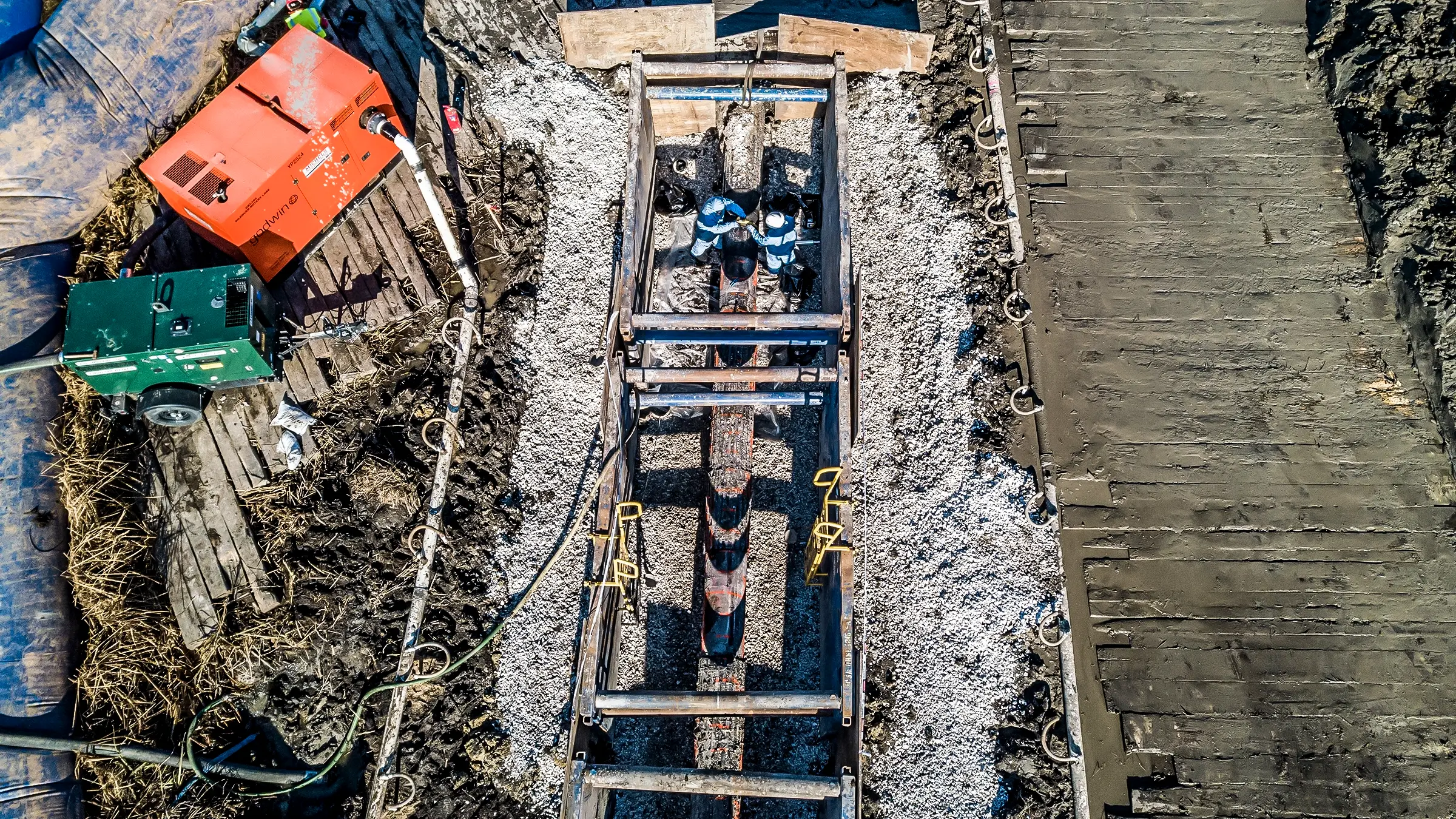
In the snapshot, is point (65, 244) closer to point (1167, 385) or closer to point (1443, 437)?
point (1167, 385)

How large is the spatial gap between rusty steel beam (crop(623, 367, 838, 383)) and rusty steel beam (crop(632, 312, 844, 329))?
0.44 metres

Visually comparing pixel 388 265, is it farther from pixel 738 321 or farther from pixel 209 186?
pixel 738 321

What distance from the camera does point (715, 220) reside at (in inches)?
363

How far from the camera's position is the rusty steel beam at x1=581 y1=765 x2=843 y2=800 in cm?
672

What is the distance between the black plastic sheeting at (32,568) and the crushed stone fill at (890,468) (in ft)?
13.4

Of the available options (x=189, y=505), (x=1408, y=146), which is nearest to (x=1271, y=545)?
(x=1408, y=146)

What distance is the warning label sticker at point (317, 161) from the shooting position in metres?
9.17

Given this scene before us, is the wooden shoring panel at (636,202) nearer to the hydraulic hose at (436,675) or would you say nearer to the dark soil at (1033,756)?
the hydraulic hose at (436,675)

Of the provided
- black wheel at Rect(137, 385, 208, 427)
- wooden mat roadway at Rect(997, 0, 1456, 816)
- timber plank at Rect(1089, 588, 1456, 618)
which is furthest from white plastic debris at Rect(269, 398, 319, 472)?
timber plank at Rect(1089, 588, 1456, 618)

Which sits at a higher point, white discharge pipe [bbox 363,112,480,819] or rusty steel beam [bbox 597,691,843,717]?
white discharge pipe [bbox 363,112,480,819]

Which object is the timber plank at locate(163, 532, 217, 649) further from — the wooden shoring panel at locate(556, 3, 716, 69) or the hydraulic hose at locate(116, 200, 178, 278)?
the wooden shoring panel at locate(556, 3, 716, 69)

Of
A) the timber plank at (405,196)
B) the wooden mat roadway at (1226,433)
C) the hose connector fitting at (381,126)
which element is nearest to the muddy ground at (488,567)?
the timber plank at (405,196)

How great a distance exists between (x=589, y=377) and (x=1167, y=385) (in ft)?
22.0

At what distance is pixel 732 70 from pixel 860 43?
2.06 metres
